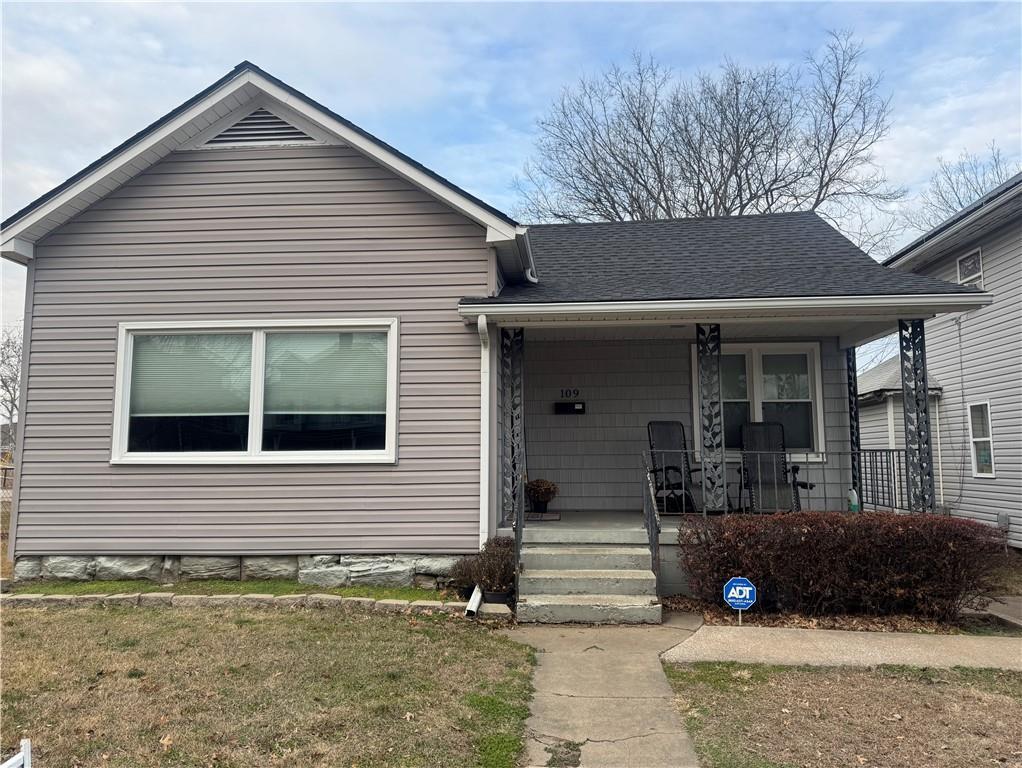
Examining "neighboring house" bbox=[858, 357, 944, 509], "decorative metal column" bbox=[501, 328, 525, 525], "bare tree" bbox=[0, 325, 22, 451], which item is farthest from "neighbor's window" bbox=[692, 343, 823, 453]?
"bare tree" bbox=[0, 325, 22, 451]

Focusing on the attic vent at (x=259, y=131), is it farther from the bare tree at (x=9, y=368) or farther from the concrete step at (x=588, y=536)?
the bare tree at (x=9, y=368)

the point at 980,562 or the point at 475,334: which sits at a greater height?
the point at 475,334

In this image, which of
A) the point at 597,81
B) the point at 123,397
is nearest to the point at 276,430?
the point at 123,397

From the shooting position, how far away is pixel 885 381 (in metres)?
14.2

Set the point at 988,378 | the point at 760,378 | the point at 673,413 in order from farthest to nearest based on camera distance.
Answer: the point at 988,378 → the point at 673,413 → the point at 760,378

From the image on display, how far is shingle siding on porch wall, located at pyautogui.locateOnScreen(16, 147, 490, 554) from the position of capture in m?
6.73

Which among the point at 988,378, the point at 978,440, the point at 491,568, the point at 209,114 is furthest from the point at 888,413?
the point at 209,114

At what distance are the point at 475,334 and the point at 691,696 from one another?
13.0ft

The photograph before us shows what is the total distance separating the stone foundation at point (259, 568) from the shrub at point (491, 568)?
299mm

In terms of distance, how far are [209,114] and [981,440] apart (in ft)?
38.3

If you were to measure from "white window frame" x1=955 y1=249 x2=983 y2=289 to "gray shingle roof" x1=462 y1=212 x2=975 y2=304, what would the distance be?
2.67 meters

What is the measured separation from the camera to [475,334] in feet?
22.5

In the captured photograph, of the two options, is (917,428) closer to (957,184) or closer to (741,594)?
(741,594)

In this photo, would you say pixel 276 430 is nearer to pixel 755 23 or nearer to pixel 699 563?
pixel 699 563
